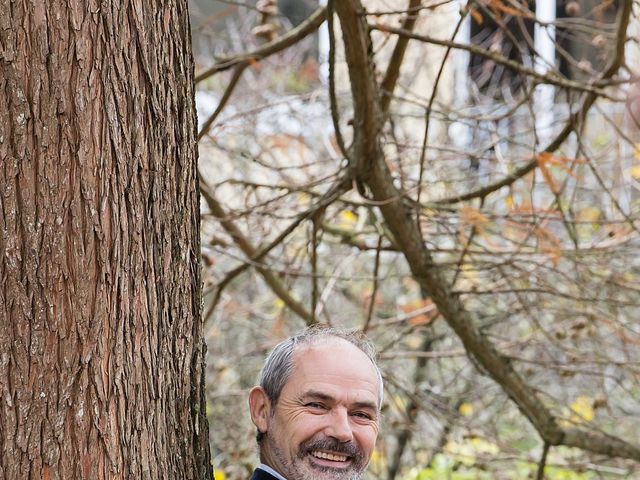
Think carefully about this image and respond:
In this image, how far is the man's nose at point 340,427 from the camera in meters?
2.95

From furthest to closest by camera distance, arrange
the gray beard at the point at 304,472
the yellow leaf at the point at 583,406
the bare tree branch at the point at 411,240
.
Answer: the yellow leaf at the point at 583,406 < the bare tree branch at the point at 411,240 < the gray beard at the point at 304,472

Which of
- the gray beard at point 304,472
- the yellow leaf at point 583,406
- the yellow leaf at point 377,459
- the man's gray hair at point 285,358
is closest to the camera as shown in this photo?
the gray beard at point 304,472

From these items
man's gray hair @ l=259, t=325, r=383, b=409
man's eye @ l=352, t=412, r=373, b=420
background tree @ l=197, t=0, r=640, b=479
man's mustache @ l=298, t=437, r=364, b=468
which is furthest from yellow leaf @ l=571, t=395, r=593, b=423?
man's mustache @ l=298, t=437, r=364, b=468

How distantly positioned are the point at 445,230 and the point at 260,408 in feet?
8.38

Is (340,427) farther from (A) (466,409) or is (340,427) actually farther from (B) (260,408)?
(A) (466,409)

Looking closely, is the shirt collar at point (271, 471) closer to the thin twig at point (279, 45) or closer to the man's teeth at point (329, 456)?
the man's teeth at point (329, 456)

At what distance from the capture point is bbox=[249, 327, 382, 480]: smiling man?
2.96 metres

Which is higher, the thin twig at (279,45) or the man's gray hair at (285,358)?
the thin twig at (279,45)

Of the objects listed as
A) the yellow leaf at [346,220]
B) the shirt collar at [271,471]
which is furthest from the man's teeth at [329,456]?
the yellow leaf at [346,220]

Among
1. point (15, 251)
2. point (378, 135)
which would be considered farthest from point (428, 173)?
point (15, 251)

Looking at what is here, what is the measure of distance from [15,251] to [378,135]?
213cm

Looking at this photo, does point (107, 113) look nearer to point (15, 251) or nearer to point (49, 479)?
point (15, 251)

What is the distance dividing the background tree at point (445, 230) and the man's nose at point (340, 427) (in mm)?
1238

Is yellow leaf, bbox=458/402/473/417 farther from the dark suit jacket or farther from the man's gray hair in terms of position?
the dark suit jacket
